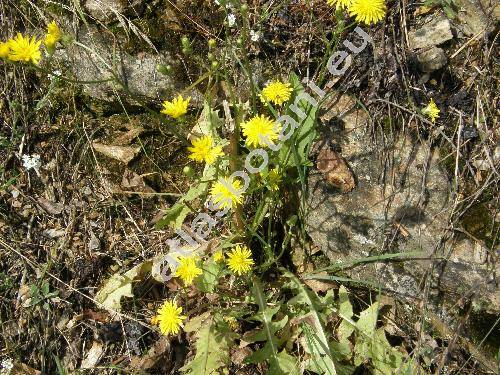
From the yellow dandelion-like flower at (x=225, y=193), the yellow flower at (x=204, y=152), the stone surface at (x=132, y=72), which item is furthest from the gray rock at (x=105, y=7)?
the yellow dandelion-like flower at (x=225, y=193)

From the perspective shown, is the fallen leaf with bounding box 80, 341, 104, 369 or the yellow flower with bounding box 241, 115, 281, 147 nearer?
the yellow flower with bounding box 241, 115, 281, 147

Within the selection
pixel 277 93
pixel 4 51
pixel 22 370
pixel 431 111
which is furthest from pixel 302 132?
pixel 22 370

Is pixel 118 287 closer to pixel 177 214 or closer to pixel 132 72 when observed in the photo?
pixel 177 214

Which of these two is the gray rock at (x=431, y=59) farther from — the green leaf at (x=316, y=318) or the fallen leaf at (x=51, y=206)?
the fallen leaf at (x=51, y=206)

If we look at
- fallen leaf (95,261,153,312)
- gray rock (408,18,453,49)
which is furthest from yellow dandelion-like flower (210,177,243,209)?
gray rock (408,18,453,49)

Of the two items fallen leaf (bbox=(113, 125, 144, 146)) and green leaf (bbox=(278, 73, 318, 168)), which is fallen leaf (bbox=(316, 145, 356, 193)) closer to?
green leaf (bbox=(278, 73, 318, 168))
